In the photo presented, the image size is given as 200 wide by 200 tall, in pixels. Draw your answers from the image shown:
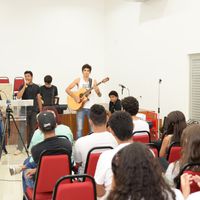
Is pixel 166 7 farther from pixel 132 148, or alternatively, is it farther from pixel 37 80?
pixel 132 148

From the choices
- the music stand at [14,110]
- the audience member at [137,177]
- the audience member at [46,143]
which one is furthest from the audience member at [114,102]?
the audience member at [137,177]

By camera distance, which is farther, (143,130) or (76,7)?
(76,7)

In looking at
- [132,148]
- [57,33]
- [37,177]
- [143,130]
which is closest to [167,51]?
[143,130]

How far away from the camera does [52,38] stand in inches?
446

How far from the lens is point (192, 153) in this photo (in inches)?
89.7

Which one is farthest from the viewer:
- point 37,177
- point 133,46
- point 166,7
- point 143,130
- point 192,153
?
point 133,46

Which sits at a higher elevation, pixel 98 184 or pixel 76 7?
pixel 76 7

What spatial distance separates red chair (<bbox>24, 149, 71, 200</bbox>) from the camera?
9.04 feet

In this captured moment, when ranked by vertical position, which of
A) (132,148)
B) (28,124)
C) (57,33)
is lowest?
(28,124)

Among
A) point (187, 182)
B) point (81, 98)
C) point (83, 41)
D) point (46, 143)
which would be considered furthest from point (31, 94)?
point (187, 182)

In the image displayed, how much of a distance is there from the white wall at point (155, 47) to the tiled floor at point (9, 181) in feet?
11.3

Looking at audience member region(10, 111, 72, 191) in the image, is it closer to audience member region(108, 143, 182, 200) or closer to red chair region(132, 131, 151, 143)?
red chair region(132, 131, 151, 143)

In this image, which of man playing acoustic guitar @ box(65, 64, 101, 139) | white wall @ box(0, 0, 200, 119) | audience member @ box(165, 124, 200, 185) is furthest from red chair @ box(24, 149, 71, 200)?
white wall @ box(0, 0, 200, 119)

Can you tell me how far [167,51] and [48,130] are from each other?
17.2ft
